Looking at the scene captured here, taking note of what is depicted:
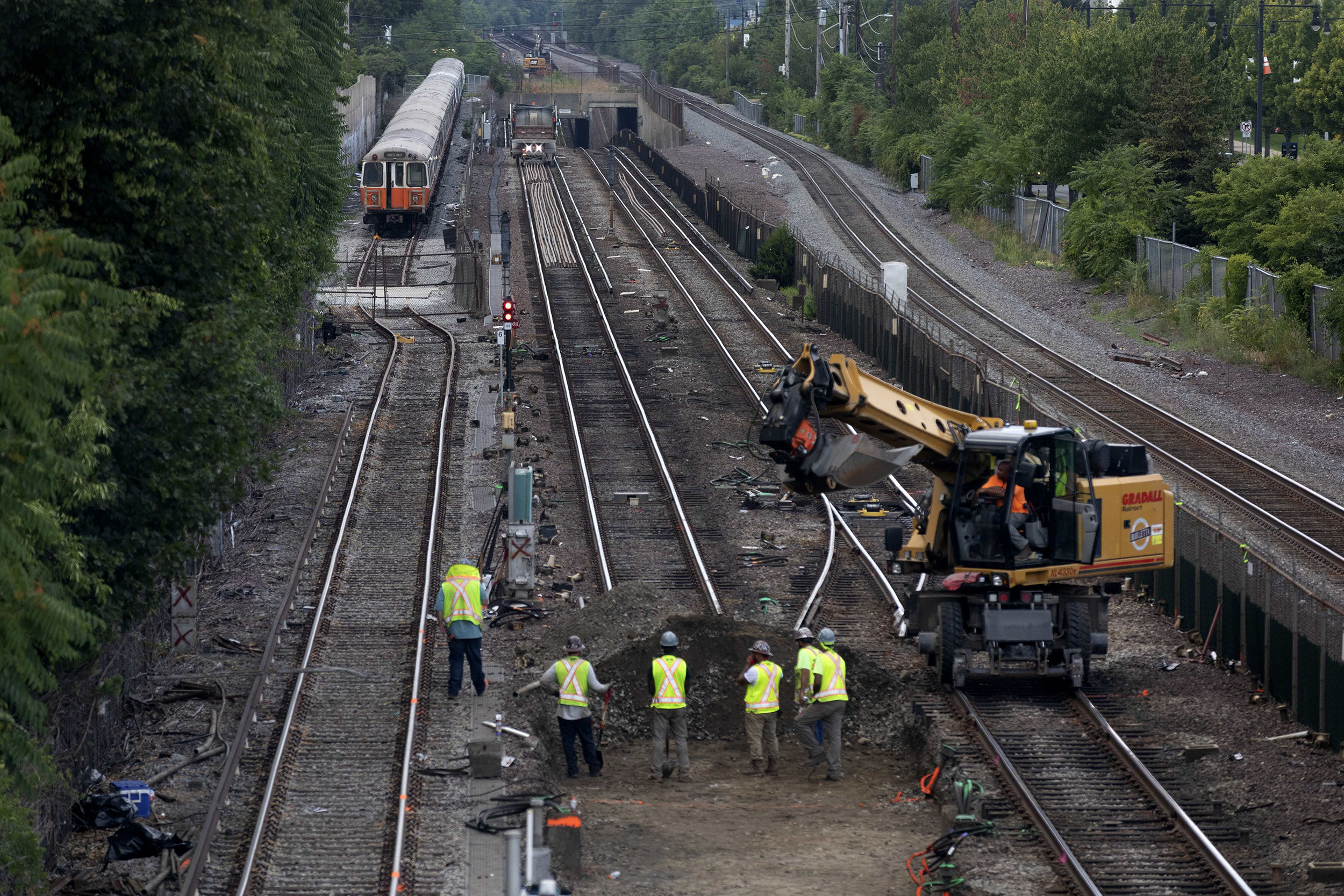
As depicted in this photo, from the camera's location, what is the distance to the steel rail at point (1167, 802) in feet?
39.2

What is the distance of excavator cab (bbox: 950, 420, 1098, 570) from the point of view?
614 inches

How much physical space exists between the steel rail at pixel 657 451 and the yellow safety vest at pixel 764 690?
4246mm

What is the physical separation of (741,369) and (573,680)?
824 inches

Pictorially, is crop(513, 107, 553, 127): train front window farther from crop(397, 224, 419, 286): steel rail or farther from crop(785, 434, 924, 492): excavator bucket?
crop(785, 434, 924, 492): excavator bucket

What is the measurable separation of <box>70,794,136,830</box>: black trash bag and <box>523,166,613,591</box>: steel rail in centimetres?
774

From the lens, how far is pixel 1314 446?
27625 mm

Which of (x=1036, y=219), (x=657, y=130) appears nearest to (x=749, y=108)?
(x=657, y=130)

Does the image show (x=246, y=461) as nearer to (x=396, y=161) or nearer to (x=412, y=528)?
(x=412, y=528)

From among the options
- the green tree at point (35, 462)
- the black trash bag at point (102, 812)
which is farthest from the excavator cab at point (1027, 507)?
the green tree at point (35, 462)

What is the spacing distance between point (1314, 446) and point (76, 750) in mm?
22416

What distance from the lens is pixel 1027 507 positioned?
624 inches

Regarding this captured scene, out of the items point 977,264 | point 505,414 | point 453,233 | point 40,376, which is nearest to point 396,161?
point 453,233

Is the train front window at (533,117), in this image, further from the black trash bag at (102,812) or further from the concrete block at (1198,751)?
the black trash bag at (102,812)

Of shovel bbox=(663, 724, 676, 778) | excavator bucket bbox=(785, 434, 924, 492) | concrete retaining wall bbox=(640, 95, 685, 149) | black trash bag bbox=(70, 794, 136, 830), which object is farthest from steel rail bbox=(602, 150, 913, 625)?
concrete retaining wall bbox=(640, 95, 685, 149)
